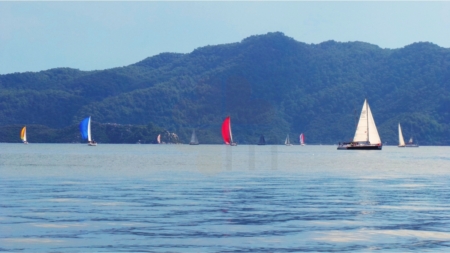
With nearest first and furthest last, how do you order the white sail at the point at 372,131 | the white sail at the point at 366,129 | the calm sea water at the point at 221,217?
the calm sea water at the point at 221,217
the white sail at the point at 366,129
the white sail at the point at 372,131

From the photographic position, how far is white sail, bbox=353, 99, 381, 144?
16315 centimetres

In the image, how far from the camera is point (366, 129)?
16462cm

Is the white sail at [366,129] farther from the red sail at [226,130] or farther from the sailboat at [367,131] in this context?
the red sail at [226,130]

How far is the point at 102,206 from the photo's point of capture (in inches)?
1503

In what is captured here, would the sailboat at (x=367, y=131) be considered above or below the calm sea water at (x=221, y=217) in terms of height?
above

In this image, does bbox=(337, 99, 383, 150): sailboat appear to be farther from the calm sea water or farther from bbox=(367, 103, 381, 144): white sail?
the calm sea water

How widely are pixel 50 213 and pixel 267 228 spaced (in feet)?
31.9

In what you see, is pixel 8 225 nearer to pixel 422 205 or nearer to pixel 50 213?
pixel 50 213

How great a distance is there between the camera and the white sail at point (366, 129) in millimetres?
163150

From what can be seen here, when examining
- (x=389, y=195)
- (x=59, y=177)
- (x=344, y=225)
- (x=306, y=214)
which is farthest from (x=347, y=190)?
(x=59, y=177)

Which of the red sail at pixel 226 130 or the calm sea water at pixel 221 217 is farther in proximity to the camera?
the red sail at pixel 226 130

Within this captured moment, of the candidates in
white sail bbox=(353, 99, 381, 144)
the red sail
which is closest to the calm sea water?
white sail bbox=(353, 99, 381, 144)

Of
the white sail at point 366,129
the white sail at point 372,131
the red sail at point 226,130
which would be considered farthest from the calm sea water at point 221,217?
the red sail at point 226,130

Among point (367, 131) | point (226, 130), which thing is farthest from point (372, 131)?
point (226, 130)
